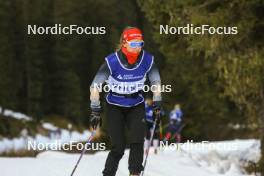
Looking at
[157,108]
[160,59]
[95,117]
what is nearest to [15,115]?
[160,59]

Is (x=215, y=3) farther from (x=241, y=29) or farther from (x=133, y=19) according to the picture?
(x=133, y=19)

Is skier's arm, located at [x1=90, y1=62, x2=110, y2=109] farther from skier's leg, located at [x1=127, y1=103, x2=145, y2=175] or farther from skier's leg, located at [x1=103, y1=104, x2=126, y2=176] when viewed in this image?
skier's leg, located at [x1=127, y1=103, x2=145, y2=175]

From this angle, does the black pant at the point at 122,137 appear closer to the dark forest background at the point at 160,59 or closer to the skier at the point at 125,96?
the skier at the point at 125,96

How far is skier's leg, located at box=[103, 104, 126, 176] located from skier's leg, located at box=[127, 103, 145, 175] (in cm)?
13

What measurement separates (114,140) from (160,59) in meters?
50.6

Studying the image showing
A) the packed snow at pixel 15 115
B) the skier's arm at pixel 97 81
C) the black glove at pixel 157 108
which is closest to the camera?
the skier's arm at pixel 97 81

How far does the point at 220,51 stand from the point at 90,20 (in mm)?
63849

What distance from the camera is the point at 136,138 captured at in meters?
7.30

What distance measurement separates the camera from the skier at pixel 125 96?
7.27 m

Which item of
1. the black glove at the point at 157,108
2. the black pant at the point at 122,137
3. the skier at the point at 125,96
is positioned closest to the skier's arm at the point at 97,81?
the skier at the point at 125,96

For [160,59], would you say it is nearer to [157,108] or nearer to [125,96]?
[157,108]

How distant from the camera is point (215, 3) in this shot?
44.5 feet

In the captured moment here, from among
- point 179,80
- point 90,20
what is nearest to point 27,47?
point 90,20

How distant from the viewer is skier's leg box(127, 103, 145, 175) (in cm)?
730
